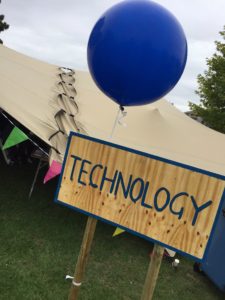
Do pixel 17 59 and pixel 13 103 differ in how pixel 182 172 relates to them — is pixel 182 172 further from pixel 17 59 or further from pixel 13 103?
pixel 17 59

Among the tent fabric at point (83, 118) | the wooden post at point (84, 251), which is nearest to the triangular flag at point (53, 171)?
the tent fabric at point (83, 118)

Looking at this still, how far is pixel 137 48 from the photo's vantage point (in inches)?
88.2

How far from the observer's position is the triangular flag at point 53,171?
4066mm

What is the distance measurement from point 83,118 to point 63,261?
246 cm

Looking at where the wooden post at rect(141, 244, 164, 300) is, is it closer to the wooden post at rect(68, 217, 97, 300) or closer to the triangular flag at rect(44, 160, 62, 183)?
the wooden post at rect(68, 217, 97, 300)

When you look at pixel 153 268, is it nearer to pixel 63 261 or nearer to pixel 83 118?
pixel 63 261

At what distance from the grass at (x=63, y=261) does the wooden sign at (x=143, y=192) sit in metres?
1.68

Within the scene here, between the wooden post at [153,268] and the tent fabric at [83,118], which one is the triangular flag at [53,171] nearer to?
the tent fabric at [83,118]

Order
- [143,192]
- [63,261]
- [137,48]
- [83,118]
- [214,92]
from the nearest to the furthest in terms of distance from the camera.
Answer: [143,192], [137,48], [63,261], [83,118], [214,92]

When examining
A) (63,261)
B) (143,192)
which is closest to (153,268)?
(143,192)

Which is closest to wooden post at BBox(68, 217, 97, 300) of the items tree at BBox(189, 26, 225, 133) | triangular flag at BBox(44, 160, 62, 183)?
triangular flag at BBox(44, 160, 62, 183)

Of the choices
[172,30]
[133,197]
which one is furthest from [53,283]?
[172,30]

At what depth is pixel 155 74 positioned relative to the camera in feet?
7.63

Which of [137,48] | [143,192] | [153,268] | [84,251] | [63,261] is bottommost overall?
[63,261]
